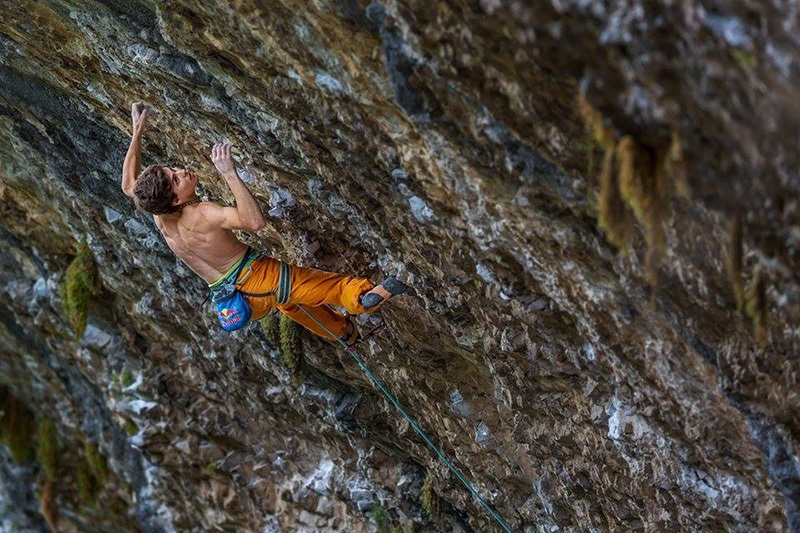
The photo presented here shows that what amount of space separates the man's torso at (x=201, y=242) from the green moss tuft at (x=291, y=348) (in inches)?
74.0

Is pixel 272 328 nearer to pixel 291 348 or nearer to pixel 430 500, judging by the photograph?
pixel 291 348

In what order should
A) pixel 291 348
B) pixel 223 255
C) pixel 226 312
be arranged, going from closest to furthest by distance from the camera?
pixel 223 255 < pixel 226 312 < pixel 291 348

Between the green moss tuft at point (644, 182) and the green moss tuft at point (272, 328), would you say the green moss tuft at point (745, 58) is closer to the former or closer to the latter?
the green moss tuft at point (644, 182)

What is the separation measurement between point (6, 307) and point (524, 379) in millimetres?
8685

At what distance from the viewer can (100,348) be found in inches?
476

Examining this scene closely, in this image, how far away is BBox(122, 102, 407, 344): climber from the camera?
6059mm

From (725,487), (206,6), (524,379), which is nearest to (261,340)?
(524,379)

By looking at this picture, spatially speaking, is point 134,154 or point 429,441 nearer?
point 134,154

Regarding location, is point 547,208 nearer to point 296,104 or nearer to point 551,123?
point 551,123

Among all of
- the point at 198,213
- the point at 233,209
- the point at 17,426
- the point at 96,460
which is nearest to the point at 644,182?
the point at 233,209

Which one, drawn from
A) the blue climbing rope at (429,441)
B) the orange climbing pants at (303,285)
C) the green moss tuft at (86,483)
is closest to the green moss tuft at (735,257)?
the orange climbing pants at (303,285)

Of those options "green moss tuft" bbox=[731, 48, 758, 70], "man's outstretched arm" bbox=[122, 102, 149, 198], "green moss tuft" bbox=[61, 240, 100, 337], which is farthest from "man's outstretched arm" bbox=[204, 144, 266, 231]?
"green moss tuft" bbox=[61, 240, 100, 337]

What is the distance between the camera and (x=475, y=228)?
19.4 ft

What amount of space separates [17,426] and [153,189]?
10515mm
